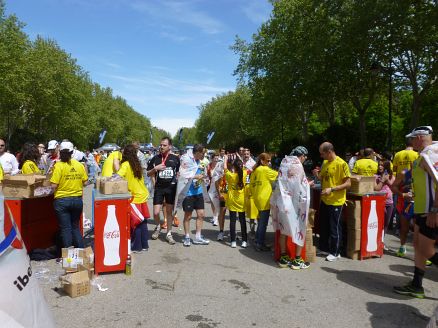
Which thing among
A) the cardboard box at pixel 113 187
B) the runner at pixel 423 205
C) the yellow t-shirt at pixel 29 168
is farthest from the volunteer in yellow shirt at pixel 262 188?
the yellow t-shirt at pixel 29 168

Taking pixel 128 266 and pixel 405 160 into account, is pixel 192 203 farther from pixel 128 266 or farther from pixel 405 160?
pixel 405 160

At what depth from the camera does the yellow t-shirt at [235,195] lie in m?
7.25

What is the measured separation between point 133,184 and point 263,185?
2271 millimetres

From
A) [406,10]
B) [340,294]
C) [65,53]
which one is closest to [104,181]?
[340,294]

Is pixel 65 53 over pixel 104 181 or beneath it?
over

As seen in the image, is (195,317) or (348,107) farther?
(348,107)

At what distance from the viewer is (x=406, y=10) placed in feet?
67.3

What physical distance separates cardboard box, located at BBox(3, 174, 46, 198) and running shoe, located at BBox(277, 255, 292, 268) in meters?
4.07

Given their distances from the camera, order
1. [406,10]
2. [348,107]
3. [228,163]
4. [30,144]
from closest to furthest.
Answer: [228,163]
[30,144]
[406,10]
[348,107]

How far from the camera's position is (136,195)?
6602mm

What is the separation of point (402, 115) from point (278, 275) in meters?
43.5

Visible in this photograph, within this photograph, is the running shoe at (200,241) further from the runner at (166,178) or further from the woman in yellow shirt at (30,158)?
the woman in yellow shirt at (30,158)

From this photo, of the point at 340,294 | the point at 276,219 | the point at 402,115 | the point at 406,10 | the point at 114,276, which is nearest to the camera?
the point at 340,294

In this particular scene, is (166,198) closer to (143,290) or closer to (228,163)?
(228,163)
